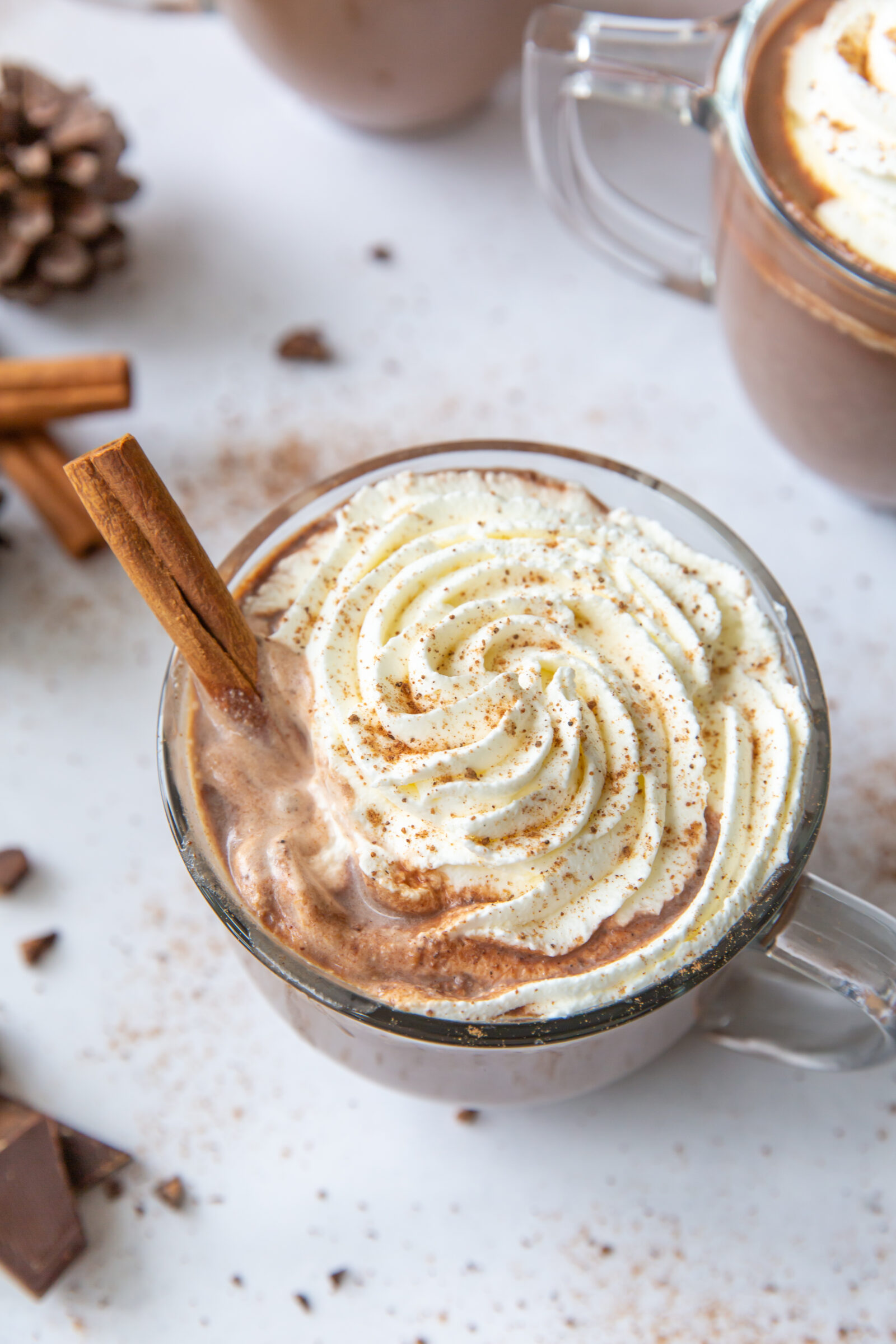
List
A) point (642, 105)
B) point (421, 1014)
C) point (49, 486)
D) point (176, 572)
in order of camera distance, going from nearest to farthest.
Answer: point (421, 1014), point (176, 572), point (642, 105), point (49, 486)

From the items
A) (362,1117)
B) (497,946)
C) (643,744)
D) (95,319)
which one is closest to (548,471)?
(643,744)

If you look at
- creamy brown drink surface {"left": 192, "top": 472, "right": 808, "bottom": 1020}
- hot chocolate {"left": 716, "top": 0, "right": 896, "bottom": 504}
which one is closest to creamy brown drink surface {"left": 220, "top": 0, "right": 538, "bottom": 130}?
hot chocolate {"left": 716, "top": 0, "right": 896, "bottom": 504}

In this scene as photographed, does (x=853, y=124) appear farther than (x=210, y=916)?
No

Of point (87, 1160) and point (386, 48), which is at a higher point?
point (386, 48)

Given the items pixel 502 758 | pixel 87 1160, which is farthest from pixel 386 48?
pixel 87 1160

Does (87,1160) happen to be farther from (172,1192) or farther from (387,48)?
(387,48)

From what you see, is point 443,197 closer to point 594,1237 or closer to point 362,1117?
point 362,1117
